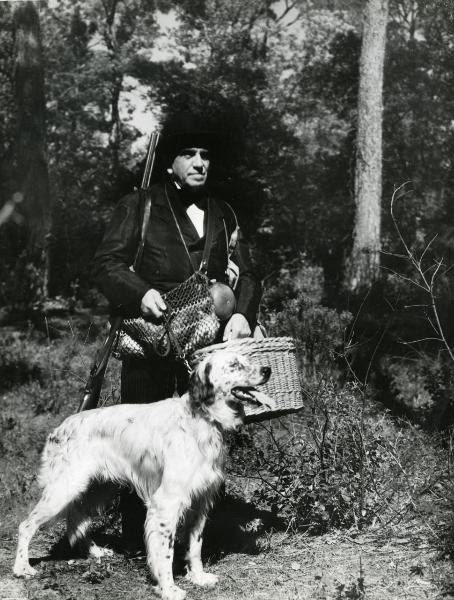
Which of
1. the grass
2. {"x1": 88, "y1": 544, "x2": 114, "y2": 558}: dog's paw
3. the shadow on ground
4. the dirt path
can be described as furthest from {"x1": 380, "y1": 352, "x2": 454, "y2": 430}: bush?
{"x1": 88, "y1": 544, "x2": 114, "y2": 558}: dog's paw

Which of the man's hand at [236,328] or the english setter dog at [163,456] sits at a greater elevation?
the man's hand at [236,328]

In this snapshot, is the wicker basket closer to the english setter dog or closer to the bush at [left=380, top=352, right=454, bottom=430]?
the english setter dog

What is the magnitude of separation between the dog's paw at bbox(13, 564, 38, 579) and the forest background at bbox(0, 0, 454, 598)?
1.36m

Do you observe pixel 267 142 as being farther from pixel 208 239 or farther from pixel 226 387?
pixel 226 387

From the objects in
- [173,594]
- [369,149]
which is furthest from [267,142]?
[173,594]

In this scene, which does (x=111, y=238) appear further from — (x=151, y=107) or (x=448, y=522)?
(x=151, y=107)

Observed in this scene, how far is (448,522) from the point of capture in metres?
4.12

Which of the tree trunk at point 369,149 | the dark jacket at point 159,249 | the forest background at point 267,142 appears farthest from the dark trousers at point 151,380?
the tree trunk at point 369,149

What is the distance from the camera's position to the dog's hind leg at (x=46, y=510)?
396 centimetres

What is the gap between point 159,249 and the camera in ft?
13.3

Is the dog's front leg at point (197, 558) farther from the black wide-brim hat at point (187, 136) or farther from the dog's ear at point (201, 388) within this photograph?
the black wide-brim hat at point (187, 136)

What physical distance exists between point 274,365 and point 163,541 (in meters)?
1.10

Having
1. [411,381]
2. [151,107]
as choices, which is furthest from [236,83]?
[411,381]

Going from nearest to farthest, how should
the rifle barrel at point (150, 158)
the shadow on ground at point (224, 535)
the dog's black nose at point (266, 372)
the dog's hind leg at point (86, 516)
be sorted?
the dog's black nose at point (266, 372) → the rifle barrel at point (150, 158) → the dog's hind leg at point (86, 516) → the shadow on ground at point (224, 535)
